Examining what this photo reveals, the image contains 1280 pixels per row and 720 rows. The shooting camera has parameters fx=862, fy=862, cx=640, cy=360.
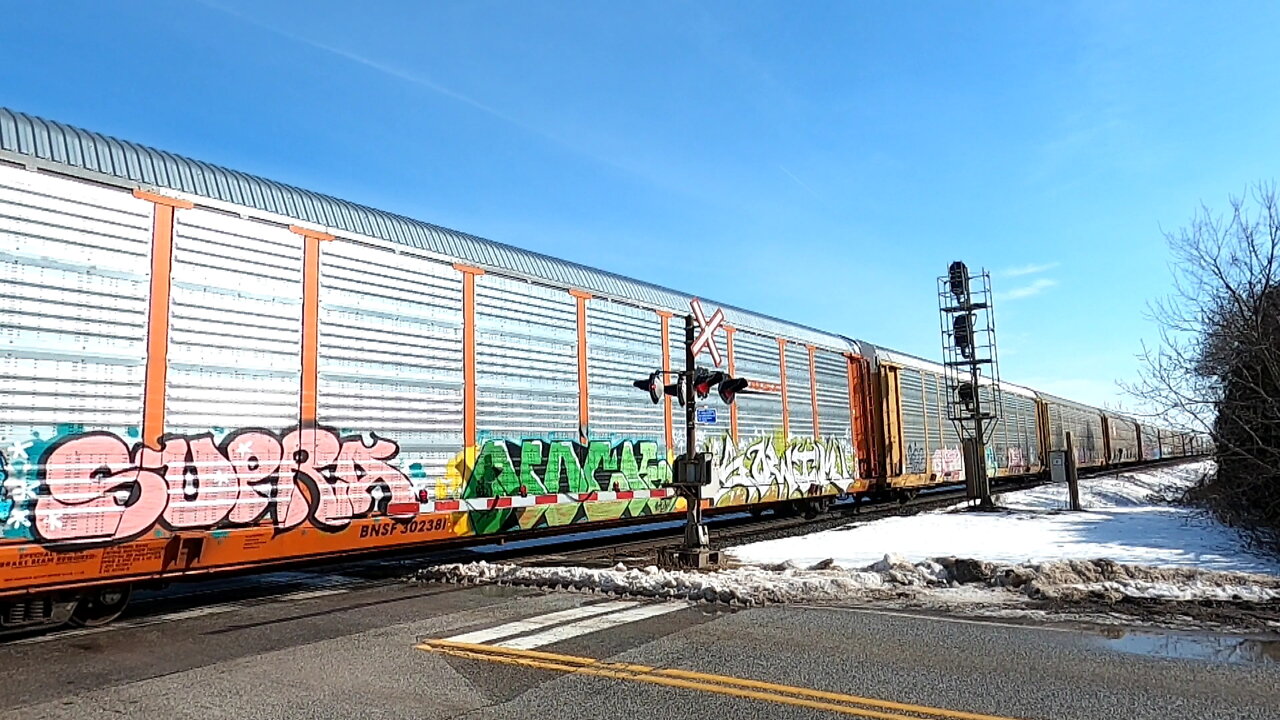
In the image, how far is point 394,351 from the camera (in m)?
9.64

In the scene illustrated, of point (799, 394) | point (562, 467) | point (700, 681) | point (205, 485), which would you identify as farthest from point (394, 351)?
point (799, 394)

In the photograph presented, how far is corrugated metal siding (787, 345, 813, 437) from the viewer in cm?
1747

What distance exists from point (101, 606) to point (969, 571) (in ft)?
27.3

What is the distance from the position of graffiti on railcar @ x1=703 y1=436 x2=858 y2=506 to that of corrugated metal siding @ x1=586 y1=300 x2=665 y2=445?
1597mm

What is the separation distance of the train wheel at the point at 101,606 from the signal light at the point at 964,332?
740 inches

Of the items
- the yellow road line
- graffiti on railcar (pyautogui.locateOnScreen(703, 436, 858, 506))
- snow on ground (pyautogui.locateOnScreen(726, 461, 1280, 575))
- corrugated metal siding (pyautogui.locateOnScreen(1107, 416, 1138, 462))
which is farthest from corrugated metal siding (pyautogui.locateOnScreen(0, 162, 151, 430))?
corrugated metal siding (pyautogui.locateOnScreen(1107, 416, 1138, 462))

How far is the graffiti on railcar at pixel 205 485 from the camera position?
21.9 ft

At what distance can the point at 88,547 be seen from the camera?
6.81 m

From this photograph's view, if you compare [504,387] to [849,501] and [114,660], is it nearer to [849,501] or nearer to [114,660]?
[114,660]

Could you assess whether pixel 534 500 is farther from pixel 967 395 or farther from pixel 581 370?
pixel 967 395

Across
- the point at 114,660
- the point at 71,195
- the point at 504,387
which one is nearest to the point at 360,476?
the point at 504,387

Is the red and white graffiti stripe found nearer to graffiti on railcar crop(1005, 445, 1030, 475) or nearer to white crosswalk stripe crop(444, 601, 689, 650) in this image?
white crosswalk stripe crop(444, 601, 689, 650)

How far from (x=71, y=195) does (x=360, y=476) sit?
366 centimetres

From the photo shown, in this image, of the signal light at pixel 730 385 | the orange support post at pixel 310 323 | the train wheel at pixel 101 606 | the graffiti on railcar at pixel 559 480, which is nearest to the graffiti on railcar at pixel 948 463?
the graffiti on railcar at pixel 559 480
